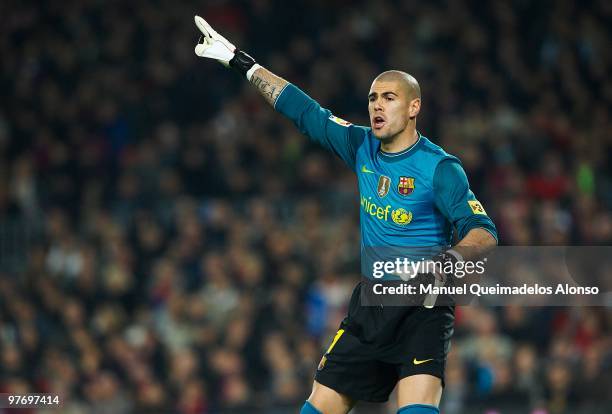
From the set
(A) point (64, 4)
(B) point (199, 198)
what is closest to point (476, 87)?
(B) point (199, 198)

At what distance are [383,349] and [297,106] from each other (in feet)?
5.22

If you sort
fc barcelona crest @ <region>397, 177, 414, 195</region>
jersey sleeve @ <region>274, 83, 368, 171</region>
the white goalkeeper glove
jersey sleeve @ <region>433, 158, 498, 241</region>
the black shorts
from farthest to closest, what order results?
the white goalkeeper glove, jersey sleeve @ <region>274, 83, 368, 171</region>, fc barcelona crest @ <region>397, 177, 414, 195</region>, the black shorts, jersey sleeve @ <region>433, 158, 498, 241</region>

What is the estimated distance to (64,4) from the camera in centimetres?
1708

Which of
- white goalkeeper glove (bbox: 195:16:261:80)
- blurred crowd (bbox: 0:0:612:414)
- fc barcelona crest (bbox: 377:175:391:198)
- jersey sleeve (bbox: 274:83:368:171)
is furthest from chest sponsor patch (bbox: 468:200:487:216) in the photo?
blurred crowd (bbox: 0:0:612:414)

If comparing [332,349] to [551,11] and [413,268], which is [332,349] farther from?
[551,11]

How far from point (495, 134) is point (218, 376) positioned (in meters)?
4.84

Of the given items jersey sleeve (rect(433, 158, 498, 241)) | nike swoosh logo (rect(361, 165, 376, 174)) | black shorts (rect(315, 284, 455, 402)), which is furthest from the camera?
A: nike swoosh logo (rect(361, 165, 376, 174))

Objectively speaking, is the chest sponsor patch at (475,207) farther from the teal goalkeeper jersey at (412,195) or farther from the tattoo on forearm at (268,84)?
the tattoo on forearm at (268,84)

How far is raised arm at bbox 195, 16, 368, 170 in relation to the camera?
6.58 meters

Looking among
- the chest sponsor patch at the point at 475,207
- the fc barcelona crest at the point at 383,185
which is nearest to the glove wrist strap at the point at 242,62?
the fc barcelona crest at the point at 383,185

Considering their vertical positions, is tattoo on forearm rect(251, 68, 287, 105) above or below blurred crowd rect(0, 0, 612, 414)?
below

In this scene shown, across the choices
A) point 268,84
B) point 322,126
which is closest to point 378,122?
point 322,126

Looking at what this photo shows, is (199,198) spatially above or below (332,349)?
above

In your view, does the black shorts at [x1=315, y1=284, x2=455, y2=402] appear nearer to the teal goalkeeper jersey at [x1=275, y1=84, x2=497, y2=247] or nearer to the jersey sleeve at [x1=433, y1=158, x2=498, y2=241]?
the teal goalkeeper jersey at [x1=275, y1=84, x2=497, y2=247]
